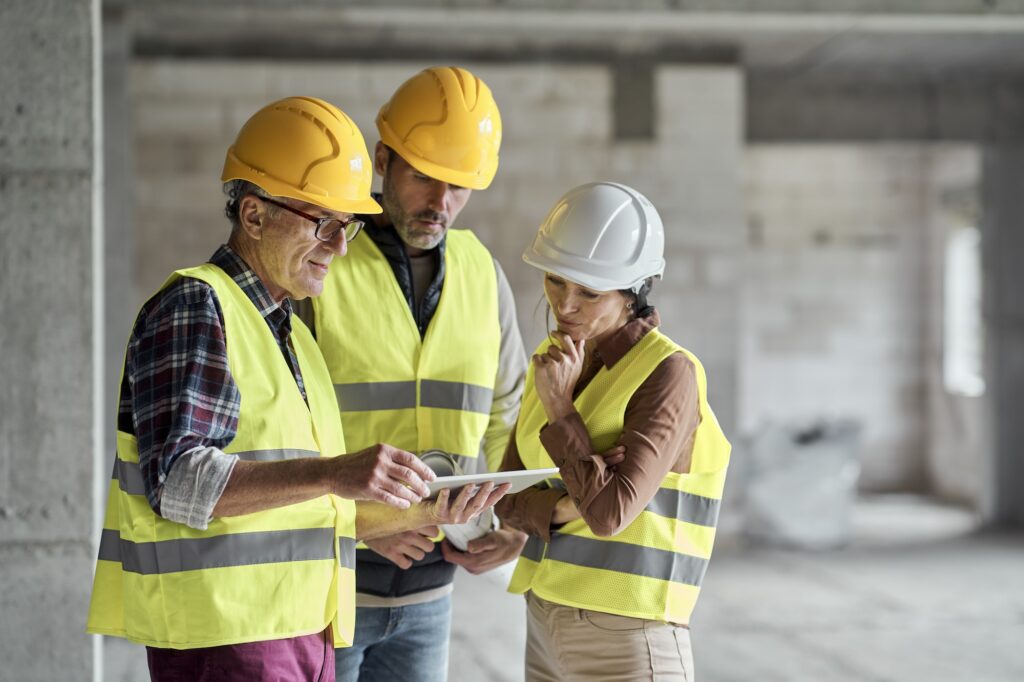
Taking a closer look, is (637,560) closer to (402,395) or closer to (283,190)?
(402,395)

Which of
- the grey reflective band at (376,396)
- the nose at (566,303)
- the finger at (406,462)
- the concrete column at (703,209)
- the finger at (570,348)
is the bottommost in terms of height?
the finger at (406,462)

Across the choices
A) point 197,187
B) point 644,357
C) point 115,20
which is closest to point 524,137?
point 197,187

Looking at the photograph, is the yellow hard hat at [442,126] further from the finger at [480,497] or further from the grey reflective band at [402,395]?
the finger at [480,497]

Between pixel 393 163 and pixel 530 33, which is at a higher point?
pixel 530 33

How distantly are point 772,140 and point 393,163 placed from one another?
21.7ft

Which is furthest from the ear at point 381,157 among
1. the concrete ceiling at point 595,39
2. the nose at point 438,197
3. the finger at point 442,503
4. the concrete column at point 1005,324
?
the concrete column at point 1005,324

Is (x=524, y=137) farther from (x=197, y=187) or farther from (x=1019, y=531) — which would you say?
(x=1019, y=531)

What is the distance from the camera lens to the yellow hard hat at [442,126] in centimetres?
229

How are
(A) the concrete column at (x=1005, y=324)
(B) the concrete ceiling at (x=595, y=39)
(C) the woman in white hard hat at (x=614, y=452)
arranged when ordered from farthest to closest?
(A) the concrete column at (x=1005, y=324) < (B) the concrete ceiling at (x=595, y=39) < (C) the woman in white hard hat at (x=614, y=452)

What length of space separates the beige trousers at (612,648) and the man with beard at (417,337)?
29 cm

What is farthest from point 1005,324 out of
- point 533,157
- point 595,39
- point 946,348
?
point 533,157

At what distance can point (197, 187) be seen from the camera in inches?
273

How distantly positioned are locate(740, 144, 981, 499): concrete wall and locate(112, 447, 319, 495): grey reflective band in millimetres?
9680

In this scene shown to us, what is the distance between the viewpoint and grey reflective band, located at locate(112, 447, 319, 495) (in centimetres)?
162
